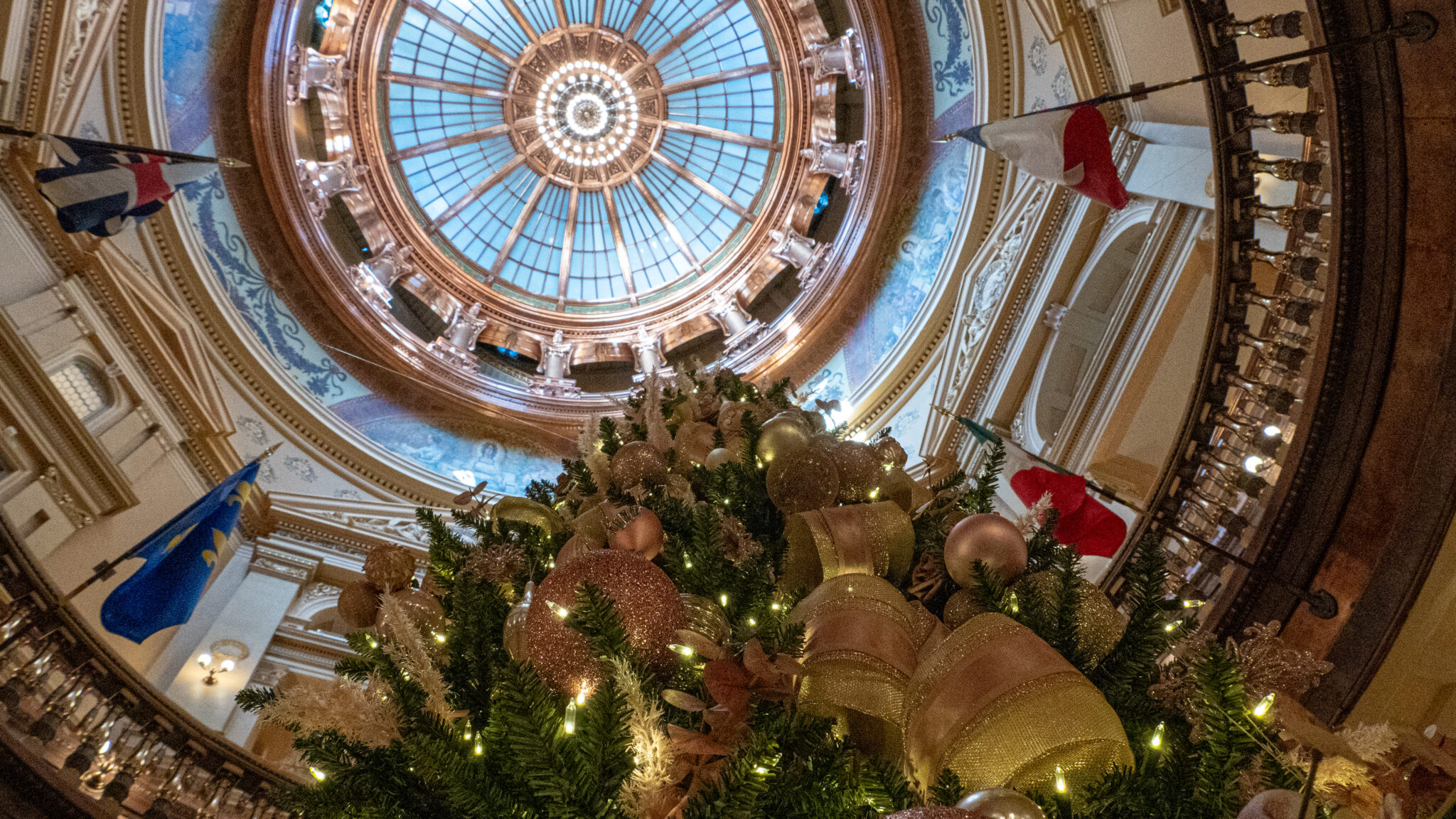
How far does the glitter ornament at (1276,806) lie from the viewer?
1345 millimetres

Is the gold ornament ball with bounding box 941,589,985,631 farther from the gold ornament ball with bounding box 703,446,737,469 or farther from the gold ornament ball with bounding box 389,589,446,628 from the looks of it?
the gold ornament ball with bounding box 389,589,446,628

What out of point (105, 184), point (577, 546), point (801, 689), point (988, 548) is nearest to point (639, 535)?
point (577, 546)

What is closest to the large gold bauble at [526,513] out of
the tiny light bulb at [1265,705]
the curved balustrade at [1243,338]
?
the tiny light bulb at [1265,705]

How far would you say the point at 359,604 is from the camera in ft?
10.6

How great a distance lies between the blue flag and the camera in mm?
6184

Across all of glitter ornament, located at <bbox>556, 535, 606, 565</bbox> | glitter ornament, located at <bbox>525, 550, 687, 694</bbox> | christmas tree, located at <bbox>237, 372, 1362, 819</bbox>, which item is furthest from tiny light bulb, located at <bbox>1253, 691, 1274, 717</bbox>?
glitter ornament, located at <bbox>556, 535, 606, 565</bbox>

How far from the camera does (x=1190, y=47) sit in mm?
6531

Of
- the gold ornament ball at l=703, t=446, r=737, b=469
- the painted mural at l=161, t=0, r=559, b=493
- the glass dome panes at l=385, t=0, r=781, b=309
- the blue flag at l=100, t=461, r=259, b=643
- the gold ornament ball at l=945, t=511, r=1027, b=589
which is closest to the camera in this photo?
the gold ornament ball at l=945, t=511, r=1027, b=589

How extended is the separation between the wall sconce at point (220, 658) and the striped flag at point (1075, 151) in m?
9.13

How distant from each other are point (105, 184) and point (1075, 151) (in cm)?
815

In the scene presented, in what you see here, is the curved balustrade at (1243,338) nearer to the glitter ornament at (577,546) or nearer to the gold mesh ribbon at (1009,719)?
the gold mesh ribbon at (1009,719)

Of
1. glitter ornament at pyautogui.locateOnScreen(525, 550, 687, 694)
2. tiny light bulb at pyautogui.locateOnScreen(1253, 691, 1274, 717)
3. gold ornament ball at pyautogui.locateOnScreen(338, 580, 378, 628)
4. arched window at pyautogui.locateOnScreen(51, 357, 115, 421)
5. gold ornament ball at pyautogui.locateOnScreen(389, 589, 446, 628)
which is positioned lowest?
arched window at pyautogui.locateOnScreen(51, 357, 115, 421)

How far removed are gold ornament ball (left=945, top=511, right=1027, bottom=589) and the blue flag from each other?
6721 mm

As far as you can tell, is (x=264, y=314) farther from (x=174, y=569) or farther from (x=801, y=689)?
(x=801, y=689)
